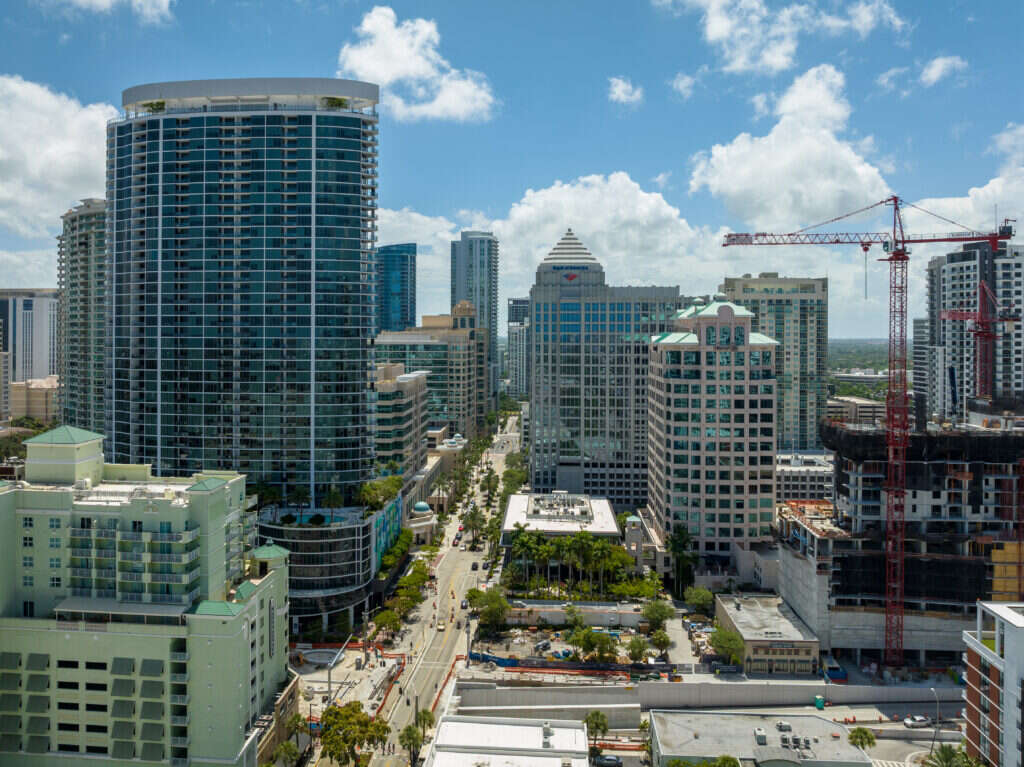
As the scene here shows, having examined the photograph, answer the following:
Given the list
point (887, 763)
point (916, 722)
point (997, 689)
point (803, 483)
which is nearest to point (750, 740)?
point (887, 763)

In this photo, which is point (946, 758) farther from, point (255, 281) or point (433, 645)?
point (255, 281)

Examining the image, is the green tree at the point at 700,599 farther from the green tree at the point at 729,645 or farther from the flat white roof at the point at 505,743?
the flat white roof at the point at 505,743

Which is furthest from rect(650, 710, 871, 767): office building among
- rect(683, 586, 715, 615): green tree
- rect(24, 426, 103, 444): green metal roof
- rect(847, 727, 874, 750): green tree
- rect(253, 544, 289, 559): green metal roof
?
rect(24, 426, 103, 444): green metal roof

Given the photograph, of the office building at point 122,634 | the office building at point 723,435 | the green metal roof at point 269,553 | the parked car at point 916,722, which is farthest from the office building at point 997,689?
the green metal roof at point 269,553

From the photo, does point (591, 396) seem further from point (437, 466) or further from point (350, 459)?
point (350, 459)

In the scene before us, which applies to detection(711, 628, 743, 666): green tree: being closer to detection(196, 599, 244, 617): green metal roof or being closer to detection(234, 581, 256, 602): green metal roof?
detection(234, 581, 256, 602): green metal roof
